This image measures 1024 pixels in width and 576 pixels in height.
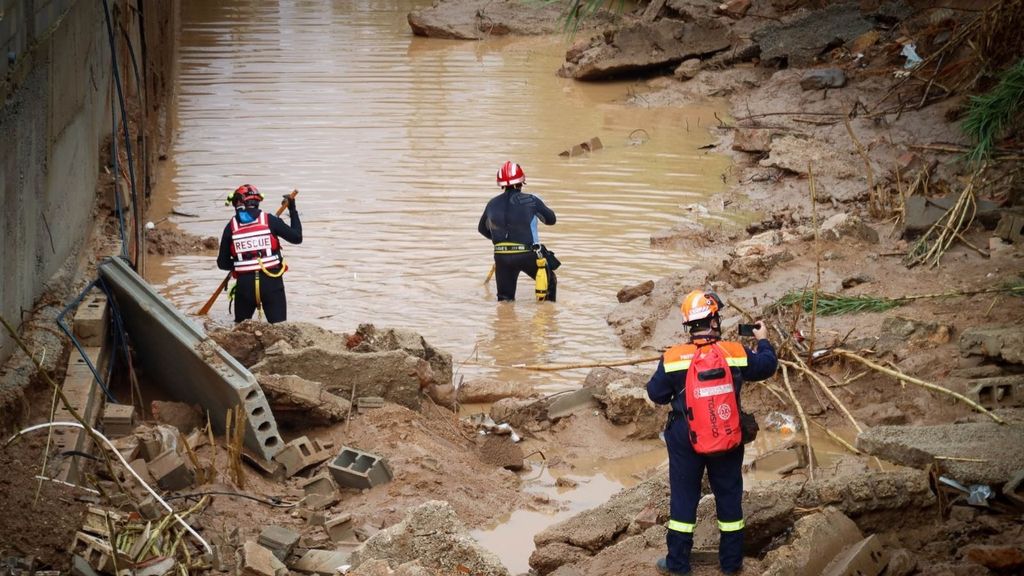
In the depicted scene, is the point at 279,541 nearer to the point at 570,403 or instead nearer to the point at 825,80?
the point at 570,403

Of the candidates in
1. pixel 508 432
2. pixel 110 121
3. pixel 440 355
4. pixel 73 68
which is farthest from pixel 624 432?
pixel 110 121

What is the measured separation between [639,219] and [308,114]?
759cm

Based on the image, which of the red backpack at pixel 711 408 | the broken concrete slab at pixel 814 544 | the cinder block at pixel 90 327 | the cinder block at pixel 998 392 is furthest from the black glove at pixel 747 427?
the cinder block at pixel 90 327

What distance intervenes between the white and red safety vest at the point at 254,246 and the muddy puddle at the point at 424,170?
155 centimetres

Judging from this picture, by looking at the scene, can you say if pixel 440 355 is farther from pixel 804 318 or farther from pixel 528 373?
pixel 804 318

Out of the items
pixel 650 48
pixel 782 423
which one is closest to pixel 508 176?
pixel 782 423

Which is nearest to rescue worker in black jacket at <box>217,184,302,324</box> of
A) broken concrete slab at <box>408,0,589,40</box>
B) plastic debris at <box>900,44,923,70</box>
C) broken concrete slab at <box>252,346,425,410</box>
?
broken concrete slab at <box>252,346,425,410</box>

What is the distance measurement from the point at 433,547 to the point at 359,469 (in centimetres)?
218

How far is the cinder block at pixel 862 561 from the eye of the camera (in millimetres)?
6285

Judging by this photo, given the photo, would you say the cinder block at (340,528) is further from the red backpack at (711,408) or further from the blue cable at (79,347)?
the red backpack at (711,408)

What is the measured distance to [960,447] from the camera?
24.7 ft

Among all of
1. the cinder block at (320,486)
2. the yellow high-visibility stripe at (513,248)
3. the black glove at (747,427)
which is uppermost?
the yellow high-visibility stripe at (513,248)

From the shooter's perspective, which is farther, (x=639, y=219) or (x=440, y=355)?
(x=639, y=219)

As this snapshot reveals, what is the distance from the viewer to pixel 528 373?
1191 centimetres
